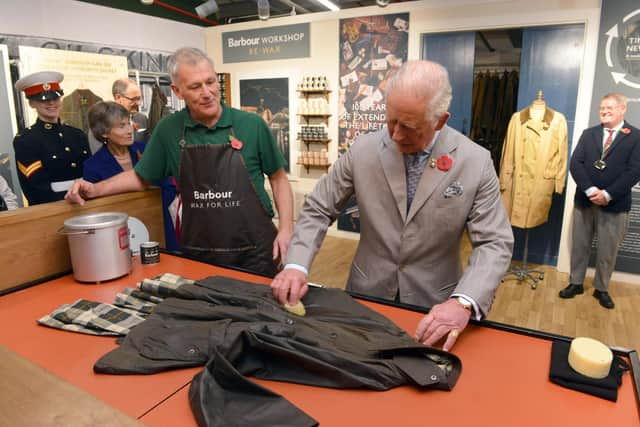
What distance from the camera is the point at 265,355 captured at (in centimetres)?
118

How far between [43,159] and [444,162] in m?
3.13

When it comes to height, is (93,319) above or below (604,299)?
above

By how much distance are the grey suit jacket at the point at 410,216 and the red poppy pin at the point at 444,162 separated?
0.02m

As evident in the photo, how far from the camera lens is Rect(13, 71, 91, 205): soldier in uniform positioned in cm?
349

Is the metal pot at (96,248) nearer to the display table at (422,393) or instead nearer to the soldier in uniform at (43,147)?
the display table at (422,393)

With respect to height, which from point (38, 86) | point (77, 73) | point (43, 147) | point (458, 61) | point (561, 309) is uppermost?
point (458, 61)

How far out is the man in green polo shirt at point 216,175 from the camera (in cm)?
228

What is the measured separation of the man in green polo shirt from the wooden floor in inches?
99.9

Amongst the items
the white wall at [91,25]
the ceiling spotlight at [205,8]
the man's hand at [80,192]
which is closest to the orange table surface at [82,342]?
the man's hand at [80,192]

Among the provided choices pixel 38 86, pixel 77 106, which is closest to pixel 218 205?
pixel 38 86

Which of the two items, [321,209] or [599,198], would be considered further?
[599,198]

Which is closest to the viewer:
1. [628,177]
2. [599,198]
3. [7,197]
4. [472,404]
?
[472,404]

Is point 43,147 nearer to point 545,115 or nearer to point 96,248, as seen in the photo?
point 96,248

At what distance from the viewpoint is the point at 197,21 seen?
8.45 metres
